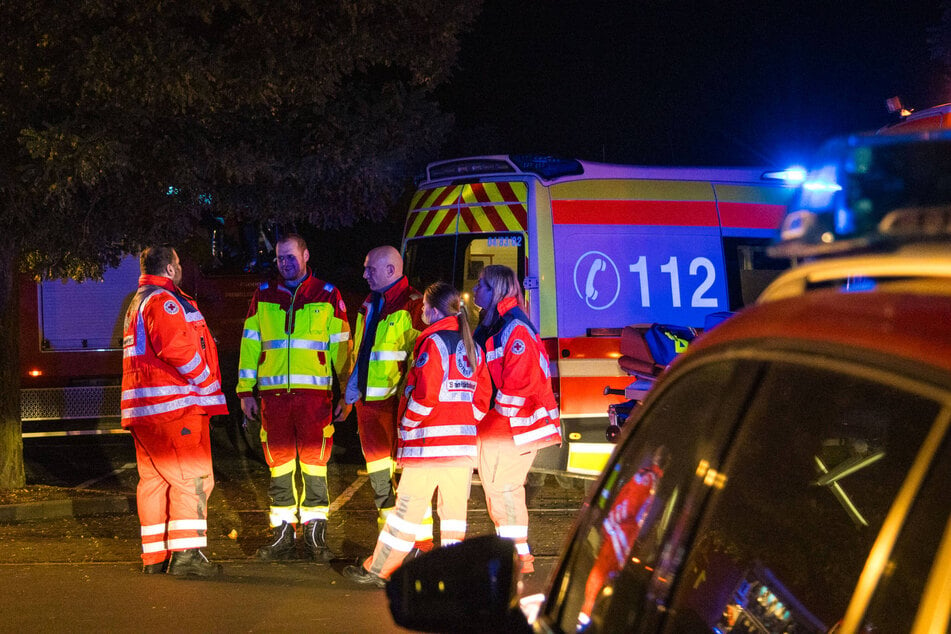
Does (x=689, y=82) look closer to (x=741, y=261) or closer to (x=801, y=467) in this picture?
(x=741, y=261)

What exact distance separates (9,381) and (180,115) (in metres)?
2.74

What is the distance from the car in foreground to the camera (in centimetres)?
118

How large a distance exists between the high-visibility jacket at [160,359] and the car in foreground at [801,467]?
4616mm

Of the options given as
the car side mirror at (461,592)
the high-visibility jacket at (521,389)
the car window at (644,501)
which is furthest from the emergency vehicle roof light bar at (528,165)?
the car side mirror at (461,592)

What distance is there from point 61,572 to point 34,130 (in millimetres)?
3309

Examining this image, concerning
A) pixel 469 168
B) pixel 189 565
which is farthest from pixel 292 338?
pixel 469 168

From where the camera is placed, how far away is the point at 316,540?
6.93m

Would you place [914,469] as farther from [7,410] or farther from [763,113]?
[763,113]

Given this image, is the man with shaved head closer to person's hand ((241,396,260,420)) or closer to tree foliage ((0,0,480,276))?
person's hand ((241,396,260,420))

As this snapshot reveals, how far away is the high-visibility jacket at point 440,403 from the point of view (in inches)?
232

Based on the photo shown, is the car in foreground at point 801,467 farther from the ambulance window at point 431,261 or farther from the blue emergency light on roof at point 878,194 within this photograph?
the ambulance window at point 431,261

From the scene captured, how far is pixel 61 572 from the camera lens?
6805 millimetres

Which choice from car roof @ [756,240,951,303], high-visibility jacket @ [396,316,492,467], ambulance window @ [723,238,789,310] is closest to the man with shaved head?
high-visibility jacket @ [396,316,492,467]

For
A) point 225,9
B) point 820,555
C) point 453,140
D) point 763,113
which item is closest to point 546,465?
point 225,9
